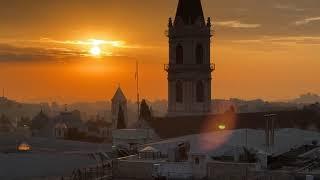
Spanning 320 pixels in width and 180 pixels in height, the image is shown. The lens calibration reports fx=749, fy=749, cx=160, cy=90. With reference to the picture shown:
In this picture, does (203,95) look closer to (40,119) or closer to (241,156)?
(241,156)

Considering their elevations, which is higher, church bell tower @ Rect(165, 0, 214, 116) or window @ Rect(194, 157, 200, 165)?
church bell tower @ Rect(165, 0, 214, 116)

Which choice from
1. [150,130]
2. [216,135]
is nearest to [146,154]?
[216,135]

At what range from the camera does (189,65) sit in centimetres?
6131

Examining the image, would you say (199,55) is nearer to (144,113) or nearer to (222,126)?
(144,113)

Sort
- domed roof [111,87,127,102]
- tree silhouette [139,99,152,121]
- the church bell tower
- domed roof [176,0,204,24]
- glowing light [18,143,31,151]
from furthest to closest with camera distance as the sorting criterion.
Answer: domed roof [111,87,127,102]
domed roof [176,0,204,24]
the church bell tower
tree silhouette [139,99,152,121]
glowing light [18,143,31,151]

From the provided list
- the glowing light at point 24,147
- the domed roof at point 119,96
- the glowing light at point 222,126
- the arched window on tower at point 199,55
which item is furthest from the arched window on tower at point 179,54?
the domed roof at point 119,96

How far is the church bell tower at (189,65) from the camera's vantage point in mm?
61375

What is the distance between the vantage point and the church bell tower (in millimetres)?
61375

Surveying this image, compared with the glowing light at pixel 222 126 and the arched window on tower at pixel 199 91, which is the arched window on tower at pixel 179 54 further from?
the glowing light at pixel 222 126

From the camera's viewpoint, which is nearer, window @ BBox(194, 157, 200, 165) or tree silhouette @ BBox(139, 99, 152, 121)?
window @ BBox(194, 157, 200, 165)

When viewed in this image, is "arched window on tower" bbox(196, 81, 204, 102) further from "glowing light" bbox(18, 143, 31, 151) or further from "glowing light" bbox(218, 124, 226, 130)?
"glowing light" bbox(18, 143, 31, 151)

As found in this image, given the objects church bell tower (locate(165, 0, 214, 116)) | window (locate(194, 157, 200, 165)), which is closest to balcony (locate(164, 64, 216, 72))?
church bell tower (locate(165, 0, 214, 116))

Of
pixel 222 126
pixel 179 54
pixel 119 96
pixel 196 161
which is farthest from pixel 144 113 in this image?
pixel 119 96

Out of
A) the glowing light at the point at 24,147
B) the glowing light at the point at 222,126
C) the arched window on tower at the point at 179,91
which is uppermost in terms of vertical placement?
the arched window on tower at the point at 179,91
